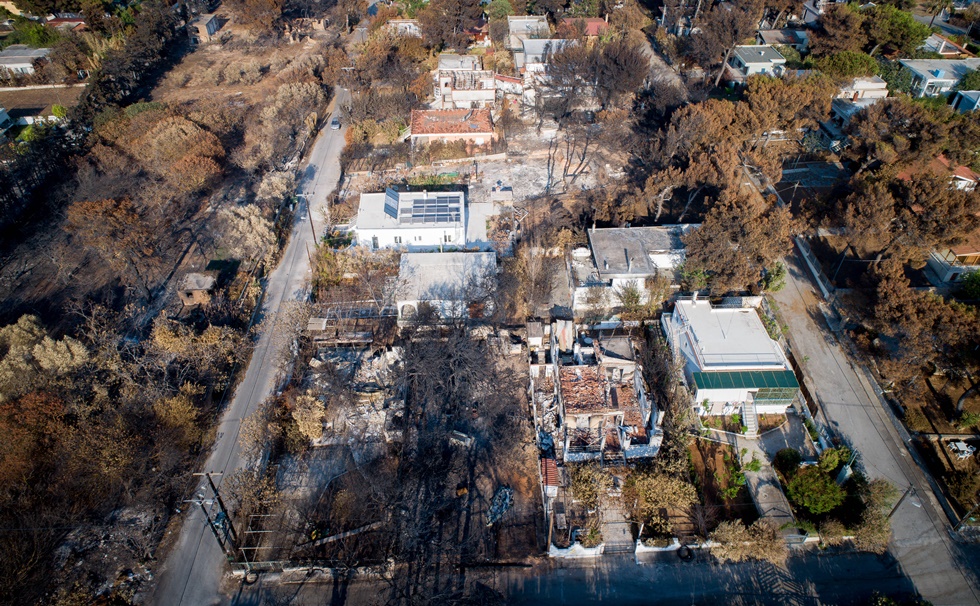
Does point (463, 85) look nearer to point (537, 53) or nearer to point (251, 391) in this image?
point (537, 53)

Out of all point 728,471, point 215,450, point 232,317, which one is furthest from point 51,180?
point 728,471

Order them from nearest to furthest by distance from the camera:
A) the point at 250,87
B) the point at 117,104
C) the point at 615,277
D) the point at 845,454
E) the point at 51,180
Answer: the point at 845,454
the point at 615,277
the point at 51,180
the point at 117,104
the point at 250,87

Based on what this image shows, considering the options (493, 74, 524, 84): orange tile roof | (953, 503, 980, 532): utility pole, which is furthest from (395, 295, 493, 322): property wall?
(493, 74, 524, 84): orange tile roof

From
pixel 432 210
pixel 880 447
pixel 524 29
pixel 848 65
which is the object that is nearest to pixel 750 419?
pixel 880 447

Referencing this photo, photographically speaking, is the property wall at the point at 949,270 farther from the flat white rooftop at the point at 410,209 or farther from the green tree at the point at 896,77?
the flat white rooftop at the point at 410,209

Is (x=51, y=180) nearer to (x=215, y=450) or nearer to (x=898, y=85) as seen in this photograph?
(x=215, y=450)

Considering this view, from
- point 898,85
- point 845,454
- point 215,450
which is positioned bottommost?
point 215,450

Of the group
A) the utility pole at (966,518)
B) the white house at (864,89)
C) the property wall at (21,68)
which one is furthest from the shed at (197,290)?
the white house at (864,89)

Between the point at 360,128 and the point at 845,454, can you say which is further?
the point at 360,128
